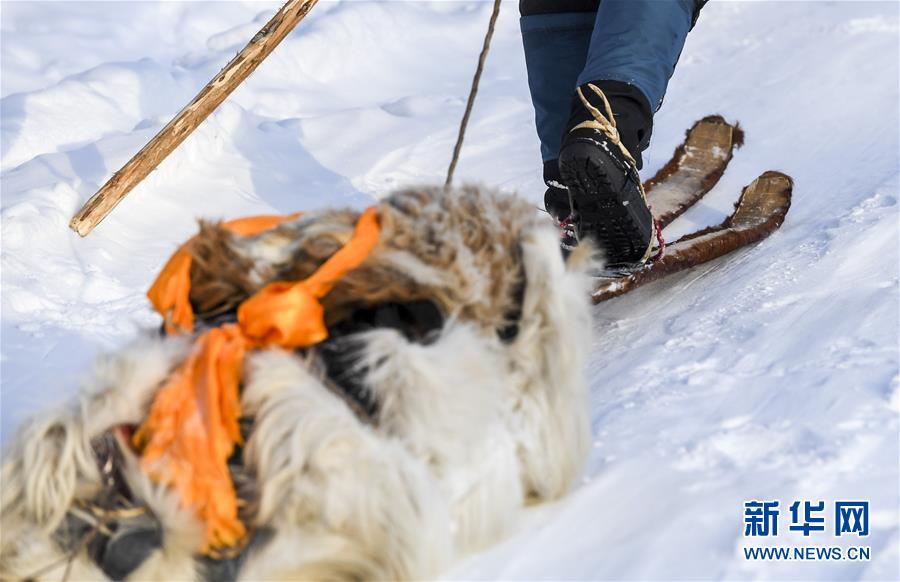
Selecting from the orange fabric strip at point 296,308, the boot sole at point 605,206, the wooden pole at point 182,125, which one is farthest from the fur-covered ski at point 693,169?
the orange fabric strip at point 296,308

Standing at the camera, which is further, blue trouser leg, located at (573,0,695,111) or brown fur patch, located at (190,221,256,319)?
blue trouser leg, located at (573,0,695,111)

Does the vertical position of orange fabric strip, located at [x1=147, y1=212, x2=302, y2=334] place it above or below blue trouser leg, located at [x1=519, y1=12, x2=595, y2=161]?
below

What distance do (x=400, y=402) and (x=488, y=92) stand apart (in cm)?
405

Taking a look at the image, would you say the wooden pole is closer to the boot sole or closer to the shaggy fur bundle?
the boot sole

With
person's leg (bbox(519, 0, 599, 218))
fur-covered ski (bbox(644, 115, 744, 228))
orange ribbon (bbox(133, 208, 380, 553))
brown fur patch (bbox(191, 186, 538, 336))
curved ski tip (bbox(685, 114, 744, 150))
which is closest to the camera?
orange ribbon (bbox(133, 208, 380, 553))

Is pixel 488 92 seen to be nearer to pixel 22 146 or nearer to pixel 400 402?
pixel 22 146

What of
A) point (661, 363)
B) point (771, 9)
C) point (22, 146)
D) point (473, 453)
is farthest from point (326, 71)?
point (473, 453)

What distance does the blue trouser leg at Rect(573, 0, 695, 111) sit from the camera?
87.7 inches

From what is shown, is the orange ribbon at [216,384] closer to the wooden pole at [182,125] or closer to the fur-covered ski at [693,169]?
the wooden pole at [182,125]

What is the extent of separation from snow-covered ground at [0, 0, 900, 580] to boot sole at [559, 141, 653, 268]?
0.56ft

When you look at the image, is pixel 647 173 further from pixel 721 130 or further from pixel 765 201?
pixel 765 201

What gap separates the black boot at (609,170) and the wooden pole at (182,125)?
3.27 ft

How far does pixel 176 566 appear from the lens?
118cm

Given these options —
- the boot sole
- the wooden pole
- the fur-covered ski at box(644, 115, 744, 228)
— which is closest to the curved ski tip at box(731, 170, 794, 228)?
the fur-covered ski at box(644, 115, 744, 228)
